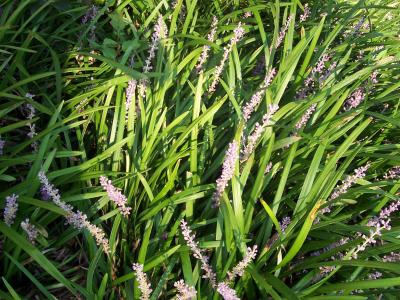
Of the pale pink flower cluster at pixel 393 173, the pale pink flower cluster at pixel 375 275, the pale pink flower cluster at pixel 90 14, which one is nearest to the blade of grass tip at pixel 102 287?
the pale pink flower cluster at pixel 375 275

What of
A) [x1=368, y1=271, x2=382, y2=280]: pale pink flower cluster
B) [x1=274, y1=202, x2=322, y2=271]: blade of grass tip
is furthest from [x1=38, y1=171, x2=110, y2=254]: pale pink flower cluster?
[x1=368, y1=271, x2=382, y2=280]: pale pink flower cluster

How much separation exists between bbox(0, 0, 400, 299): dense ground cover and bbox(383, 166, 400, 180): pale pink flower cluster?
0.03 m

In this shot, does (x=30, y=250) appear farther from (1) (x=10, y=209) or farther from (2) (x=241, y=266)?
(2) (x=241, y=266)

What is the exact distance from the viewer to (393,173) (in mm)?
2777

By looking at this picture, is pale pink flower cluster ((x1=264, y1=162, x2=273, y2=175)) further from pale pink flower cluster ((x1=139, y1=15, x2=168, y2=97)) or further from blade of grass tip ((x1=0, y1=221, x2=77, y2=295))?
blade of grass tip ((x1=0, y1=221, x2=77, y2=295))

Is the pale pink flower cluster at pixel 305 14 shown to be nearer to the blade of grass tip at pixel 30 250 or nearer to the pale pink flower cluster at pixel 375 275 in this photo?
the pale pink flower cluster at pixel 375 275

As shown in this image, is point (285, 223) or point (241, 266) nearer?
point (241, 266)

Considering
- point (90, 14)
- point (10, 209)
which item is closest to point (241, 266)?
point (10, 209)

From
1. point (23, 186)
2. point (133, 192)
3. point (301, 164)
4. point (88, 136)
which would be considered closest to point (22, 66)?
point (88, 136)

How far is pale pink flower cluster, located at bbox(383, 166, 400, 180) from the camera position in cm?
275

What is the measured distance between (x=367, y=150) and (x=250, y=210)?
1.08 meters

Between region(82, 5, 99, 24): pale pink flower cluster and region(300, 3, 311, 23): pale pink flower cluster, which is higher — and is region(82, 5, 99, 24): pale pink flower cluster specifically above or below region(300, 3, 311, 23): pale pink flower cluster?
above

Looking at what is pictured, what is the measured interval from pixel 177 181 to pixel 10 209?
99 centimetres

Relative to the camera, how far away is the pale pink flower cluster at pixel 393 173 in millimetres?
2745
